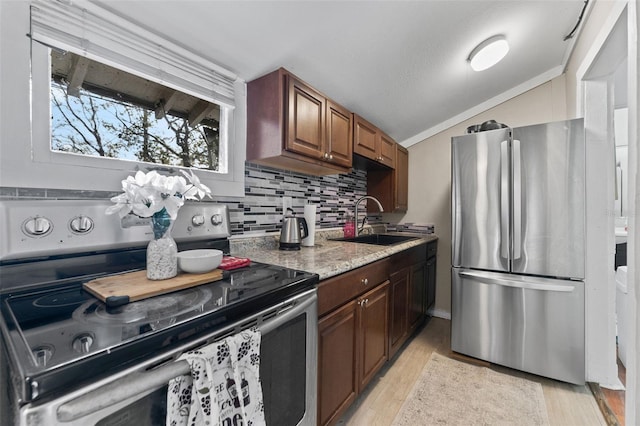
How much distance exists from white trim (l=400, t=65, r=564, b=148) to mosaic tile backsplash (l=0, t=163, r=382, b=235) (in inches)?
43.1

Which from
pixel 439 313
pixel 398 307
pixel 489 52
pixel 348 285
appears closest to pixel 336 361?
pixel 348 285

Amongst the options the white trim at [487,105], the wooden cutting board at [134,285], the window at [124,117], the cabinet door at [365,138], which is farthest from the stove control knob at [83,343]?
the white trim at [487,105]

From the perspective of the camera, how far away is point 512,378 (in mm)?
1837

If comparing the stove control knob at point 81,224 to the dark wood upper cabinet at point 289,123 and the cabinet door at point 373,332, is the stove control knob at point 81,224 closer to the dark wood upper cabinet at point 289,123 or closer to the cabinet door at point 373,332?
the dark wood upper cabinet at point 289,123

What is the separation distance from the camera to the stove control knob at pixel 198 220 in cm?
121

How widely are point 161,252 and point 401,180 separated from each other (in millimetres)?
2546

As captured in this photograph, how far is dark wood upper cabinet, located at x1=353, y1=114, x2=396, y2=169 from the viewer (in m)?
2.12

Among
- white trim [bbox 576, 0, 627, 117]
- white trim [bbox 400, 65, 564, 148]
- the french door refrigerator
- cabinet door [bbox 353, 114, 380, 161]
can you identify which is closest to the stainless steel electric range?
cabinet door [bbox 353, 114, 380, 161]

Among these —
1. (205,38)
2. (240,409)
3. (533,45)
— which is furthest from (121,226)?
(533,45)

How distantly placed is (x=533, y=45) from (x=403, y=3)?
4.48 feet

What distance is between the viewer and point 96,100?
107cm

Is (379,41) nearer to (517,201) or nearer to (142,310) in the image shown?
(517,201)

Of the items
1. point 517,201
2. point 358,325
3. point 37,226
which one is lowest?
point 358,325

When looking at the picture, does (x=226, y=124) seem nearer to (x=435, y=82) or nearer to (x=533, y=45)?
(x=435, y=82)
